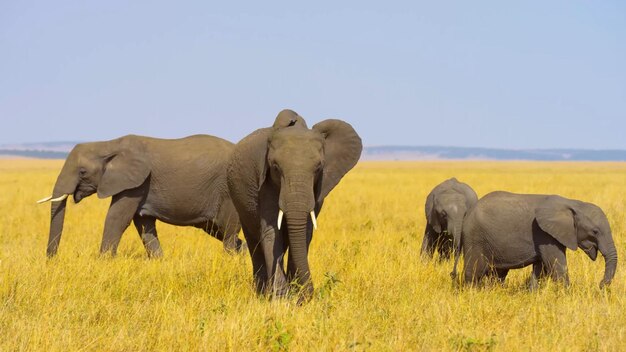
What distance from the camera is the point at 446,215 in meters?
11.7

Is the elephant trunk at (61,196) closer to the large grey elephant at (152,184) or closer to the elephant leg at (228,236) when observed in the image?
the large grey elephant at (152,184)

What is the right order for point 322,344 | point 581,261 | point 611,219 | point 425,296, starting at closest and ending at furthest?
point 322,344
point 425,296
point 581,261
point 611,219

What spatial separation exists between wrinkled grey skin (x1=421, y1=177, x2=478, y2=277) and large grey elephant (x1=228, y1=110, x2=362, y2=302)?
13.8ft

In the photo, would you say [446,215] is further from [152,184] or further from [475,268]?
[152,184]

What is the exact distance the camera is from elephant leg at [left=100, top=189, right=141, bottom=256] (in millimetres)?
11477

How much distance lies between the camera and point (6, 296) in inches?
296

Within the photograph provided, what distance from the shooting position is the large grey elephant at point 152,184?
11797 mm

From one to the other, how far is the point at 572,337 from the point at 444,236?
578 centimetres

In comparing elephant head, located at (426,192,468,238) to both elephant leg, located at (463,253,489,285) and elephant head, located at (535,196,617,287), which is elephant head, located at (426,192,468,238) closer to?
elephant leg, located at (463,253,489,285)

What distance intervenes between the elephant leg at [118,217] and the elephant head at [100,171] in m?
0.16

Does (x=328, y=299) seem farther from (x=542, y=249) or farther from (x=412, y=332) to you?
(x=542, y=249)

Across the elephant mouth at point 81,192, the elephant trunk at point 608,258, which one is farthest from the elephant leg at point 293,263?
the elephant mouth at point 81,192

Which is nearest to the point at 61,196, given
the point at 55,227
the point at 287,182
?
the point at 55,227

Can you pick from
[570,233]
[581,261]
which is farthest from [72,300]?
[581,261]
